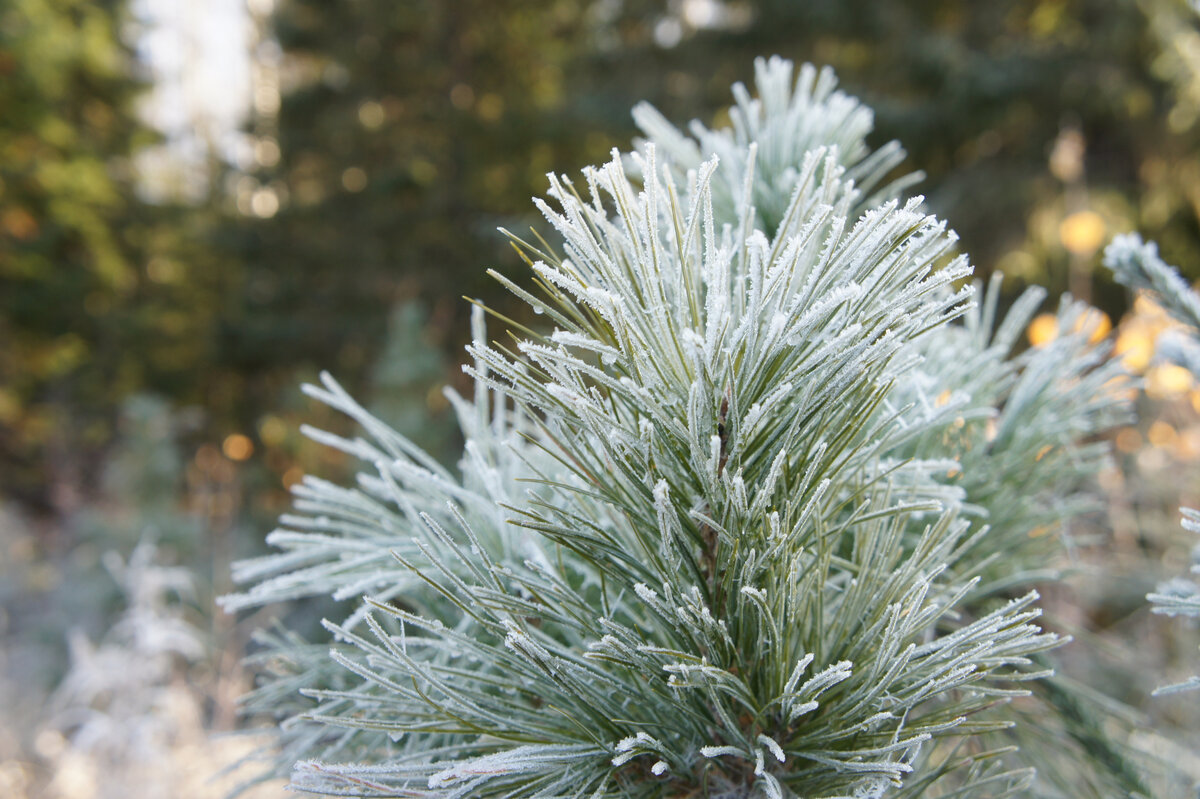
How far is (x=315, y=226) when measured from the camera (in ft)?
24.5

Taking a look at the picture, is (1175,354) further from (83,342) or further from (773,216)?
(83,342)

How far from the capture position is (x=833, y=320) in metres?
0.41

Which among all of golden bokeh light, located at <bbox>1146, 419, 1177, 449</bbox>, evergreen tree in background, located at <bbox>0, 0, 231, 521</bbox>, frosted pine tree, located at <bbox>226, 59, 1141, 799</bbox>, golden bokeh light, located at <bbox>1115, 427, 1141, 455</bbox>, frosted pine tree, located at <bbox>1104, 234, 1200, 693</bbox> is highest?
evergreen tree in background, located at <bbox>0, 0, 231, 521</bbox>

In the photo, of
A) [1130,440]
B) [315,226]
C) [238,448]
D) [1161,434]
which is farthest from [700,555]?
[238,448]

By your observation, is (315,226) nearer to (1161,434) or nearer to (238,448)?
(238,448)

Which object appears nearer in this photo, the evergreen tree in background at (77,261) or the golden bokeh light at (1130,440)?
the golden bokeh light at (1130,440)

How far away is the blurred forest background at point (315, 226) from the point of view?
2.52m

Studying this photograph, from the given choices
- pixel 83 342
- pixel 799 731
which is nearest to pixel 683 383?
pixel 799 731

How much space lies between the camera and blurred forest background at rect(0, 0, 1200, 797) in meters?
2.52

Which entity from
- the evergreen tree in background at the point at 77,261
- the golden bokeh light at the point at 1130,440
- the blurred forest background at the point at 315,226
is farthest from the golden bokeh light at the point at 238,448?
the golden bokeh light at the point at 1130,440

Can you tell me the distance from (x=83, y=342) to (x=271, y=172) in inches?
105

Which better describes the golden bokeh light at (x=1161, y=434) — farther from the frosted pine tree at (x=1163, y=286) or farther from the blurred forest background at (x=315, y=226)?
the frosted pine tree at (x=1163, y=286)

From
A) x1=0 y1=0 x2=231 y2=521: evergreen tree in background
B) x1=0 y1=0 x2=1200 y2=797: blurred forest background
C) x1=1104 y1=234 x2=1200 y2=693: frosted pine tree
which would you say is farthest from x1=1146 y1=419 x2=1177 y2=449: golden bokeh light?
x1=0 y1=0 x2=231 y2=521: evergreen tree in background

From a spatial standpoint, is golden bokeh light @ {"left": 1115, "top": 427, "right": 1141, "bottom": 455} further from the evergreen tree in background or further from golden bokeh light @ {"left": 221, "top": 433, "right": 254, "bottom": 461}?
golden bokeh light @ {"left": 221, "top": 433, "right": 254, "bottom": 461}
